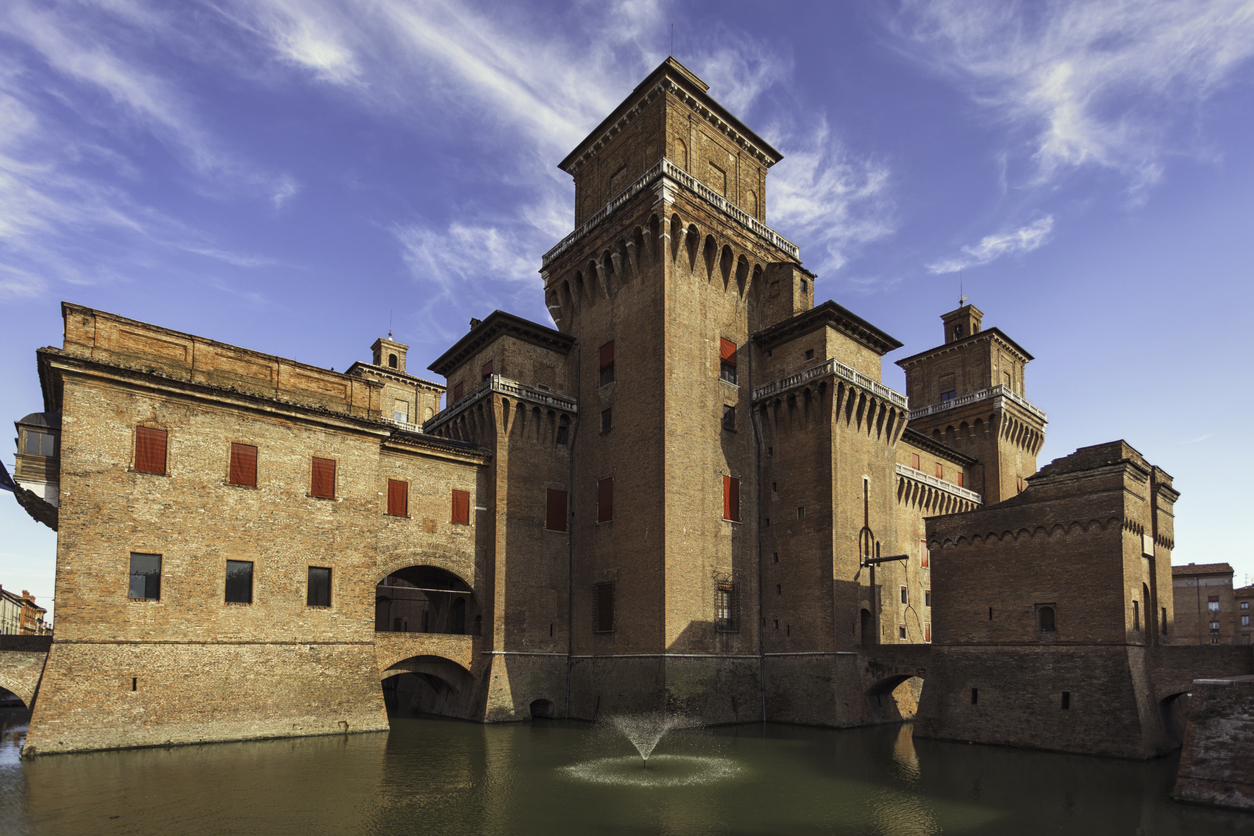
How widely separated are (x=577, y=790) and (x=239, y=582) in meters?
14.6

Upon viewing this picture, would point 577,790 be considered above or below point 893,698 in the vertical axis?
above

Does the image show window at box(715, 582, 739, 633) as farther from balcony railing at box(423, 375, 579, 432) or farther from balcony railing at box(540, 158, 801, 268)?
balcony railing at box(540, 158, 801, 268)

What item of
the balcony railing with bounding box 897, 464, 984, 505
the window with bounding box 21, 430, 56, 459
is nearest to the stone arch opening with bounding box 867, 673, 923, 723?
the balcony railing with bounding box 897, 464, 984, 505

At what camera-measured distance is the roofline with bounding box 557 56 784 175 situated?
37.2 m

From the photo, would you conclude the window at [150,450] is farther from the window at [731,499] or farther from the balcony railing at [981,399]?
the balcony railing at [981,399]

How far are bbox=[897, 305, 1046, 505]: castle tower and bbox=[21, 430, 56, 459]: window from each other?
48767mm

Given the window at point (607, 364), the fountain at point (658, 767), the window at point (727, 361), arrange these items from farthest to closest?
the window at point (607, 364), the window at point (727, 361), the fountain at point (658, 767)

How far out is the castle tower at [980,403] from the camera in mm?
50656

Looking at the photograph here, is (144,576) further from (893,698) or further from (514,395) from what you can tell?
(893,698)

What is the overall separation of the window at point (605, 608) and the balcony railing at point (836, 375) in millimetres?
11714

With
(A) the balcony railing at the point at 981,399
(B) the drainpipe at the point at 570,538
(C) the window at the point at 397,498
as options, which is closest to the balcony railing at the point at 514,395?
(B) the drainpipe at the point at 570,538

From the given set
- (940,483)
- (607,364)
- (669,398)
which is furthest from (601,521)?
(940,483)

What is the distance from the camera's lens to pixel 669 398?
34.1 metres

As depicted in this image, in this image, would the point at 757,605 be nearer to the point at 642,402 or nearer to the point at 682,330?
the point at 642,402
